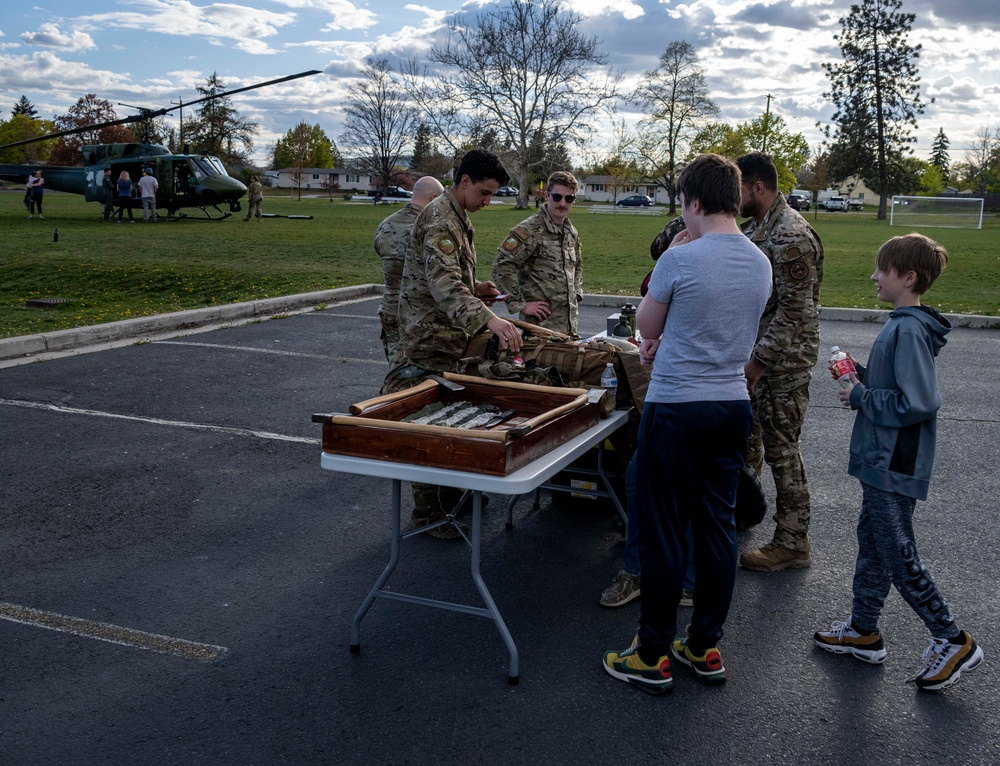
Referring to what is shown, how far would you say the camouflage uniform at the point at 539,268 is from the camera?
656cm

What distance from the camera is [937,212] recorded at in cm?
5341

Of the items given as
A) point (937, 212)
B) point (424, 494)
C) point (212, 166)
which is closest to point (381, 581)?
point (424, 494)

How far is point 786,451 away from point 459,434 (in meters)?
2.03

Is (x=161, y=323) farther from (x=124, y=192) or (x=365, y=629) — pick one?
(x=124, y=192)

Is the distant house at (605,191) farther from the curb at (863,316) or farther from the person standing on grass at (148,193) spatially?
the curb at (863,316)

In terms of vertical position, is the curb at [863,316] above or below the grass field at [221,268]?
below

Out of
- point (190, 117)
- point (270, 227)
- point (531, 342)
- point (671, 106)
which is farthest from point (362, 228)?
point (190, 117)

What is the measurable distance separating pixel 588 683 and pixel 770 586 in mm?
1384

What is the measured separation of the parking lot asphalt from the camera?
314 centimetres

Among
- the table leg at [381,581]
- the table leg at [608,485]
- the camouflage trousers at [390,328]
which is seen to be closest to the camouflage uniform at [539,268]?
the camouflage trousers at [390,328]

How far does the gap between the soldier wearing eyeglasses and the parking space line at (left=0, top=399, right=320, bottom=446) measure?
1.91m

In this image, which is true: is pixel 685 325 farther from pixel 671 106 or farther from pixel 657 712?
pixel 671 106

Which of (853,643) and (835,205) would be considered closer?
(853,643)

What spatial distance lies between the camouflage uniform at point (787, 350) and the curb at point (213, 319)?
812 cm
